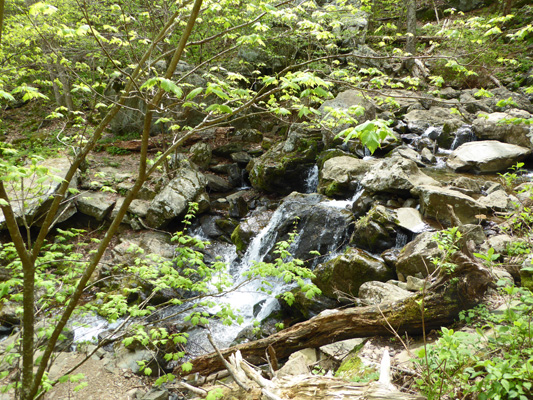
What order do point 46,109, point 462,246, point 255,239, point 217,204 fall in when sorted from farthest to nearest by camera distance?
point 46,109 < point 217,204 < point 255,239 < point 462,246

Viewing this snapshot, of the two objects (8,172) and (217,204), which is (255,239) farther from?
(8,172)

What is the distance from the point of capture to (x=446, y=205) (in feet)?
21.4

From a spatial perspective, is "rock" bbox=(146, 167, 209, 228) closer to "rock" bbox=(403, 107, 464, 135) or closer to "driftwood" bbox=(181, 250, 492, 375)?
"driftwood" bbox=(181, 250, 492, 375)

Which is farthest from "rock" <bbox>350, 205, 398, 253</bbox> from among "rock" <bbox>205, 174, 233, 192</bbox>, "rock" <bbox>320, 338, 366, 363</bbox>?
"rock" <bbox>205, 174, 233, 192</bbox>

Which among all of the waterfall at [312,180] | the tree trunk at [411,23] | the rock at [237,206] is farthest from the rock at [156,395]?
the tree trunk at [411,23]

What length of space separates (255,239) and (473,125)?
313 inches

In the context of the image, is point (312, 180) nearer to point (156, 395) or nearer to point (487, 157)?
point (487, 157)

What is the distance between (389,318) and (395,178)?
4.47 m

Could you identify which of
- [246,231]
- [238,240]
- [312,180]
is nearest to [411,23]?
[312,180]

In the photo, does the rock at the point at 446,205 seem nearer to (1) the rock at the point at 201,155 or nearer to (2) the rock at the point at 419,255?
(2) the rock at the point at 419,255

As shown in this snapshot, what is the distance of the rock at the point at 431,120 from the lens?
1075 centimetres

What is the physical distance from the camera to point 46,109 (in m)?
17.6

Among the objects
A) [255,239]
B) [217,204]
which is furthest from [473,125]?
[217,204]

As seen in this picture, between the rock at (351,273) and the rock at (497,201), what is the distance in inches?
109
